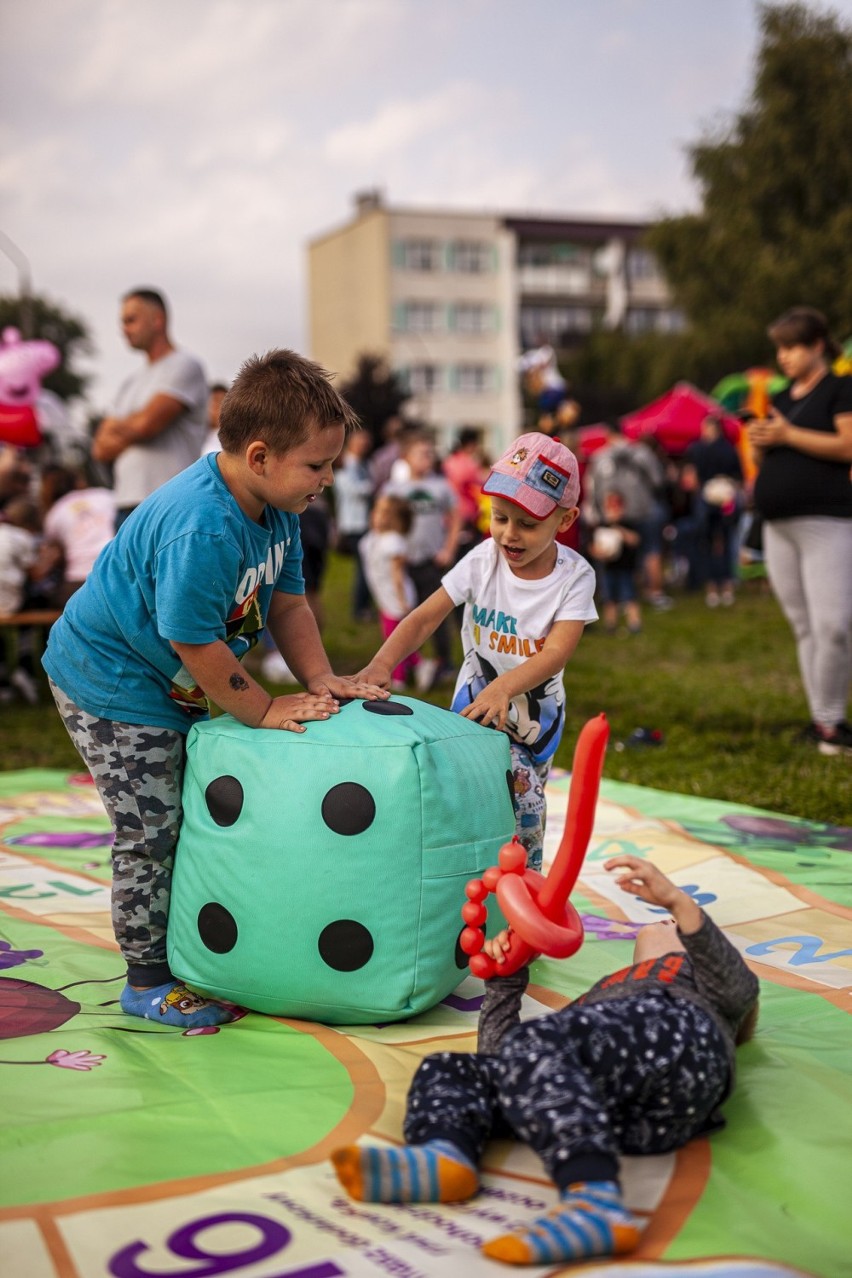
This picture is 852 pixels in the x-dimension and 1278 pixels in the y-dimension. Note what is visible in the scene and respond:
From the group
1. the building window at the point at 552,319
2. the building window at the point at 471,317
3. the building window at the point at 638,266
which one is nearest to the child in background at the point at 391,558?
the building window at the point at 471,317

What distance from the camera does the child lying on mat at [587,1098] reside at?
1830mm

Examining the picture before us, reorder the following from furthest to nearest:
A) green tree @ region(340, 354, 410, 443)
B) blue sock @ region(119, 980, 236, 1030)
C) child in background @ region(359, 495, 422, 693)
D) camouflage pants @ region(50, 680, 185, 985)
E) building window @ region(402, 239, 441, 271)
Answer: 1. building window @ region(402, 239, 441, 271)
2. green tree @ region(340, 354, 410, 443)
3. child in background @ region(359, 495, 422, 693)
4. camouflage pants @ region(50, 680, 185, 985)
5. blue sock @ region(119, 980, 236, 1030)

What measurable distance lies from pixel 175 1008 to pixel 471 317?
5053cm

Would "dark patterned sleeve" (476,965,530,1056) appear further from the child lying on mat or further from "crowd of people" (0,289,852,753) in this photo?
"crowd of people" (0,289,852,753)

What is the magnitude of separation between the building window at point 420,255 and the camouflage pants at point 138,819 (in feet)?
160

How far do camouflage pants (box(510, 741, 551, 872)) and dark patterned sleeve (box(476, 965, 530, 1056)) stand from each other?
0.88m

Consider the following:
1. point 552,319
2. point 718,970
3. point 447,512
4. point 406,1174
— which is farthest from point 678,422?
point 552,319

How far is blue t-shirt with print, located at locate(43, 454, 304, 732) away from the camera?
8.67 ft

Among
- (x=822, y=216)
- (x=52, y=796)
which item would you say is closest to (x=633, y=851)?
(x=52, y=796)

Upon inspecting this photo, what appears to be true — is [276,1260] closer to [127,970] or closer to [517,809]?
[127,970]

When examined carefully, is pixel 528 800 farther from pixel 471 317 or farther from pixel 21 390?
pixel 471 317

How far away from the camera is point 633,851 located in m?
4.20

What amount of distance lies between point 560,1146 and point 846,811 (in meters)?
3.08

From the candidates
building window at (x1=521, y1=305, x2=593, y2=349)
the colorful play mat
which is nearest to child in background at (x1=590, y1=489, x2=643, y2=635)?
the colorful play mat
